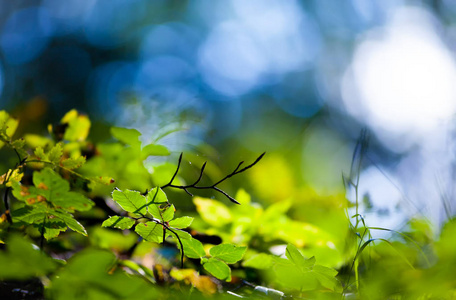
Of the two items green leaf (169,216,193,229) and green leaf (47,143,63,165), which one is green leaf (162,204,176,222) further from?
green leaf (47,143,63,165)

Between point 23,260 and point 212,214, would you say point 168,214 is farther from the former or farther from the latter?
point 212,214

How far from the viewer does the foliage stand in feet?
0.91

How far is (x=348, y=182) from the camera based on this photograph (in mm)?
494

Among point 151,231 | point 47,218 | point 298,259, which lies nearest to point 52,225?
point 47,218

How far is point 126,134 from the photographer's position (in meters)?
0.67

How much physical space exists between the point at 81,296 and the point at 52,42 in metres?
11.8

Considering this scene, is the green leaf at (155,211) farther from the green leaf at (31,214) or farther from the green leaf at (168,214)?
the green leaf at (31,214)

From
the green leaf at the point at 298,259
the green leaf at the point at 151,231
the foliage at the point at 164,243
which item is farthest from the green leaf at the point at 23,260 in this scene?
the green leaf at the point at 298,259

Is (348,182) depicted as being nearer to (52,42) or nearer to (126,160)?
(126,160)

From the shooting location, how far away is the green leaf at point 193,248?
0.39 metres

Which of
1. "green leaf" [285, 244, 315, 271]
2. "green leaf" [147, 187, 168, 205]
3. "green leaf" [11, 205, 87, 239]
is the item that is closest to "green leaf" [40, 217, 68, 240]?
"green leaf" [11, 205, 87, 239]

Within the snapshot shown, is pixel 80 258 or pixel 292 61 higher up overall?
pixel 80 258

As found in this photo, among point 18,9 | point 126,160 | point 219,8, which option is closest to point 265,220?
point 126,160

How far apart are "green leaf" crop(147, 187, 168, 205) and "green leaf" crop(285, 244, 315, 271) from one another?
15cm
